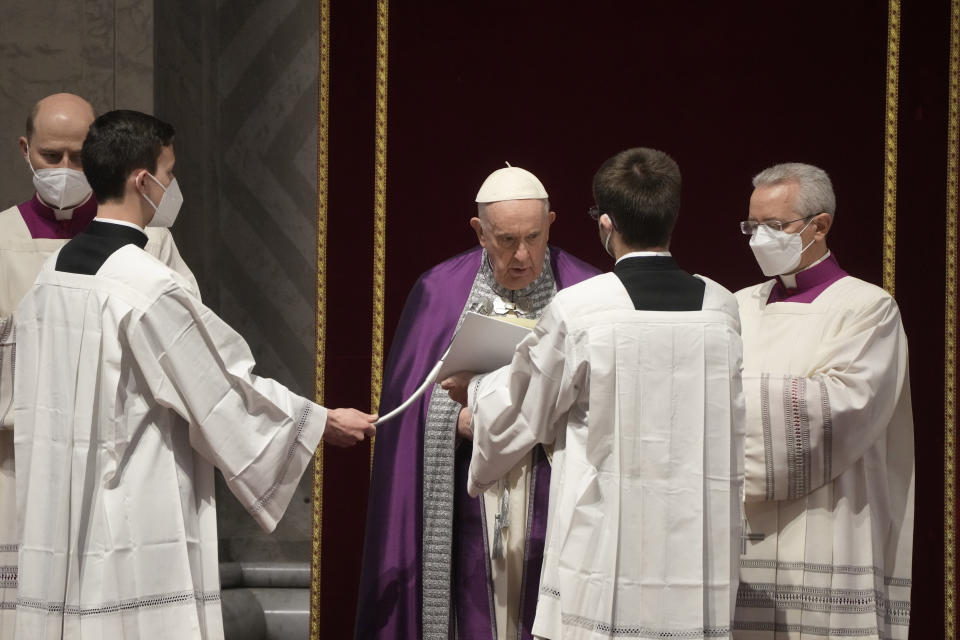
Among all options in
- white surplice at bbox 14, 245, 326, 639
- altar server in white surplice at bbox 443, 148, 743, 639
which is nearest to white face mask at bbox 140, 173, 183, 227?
white surplice at bbox 14, 245, 326, 639

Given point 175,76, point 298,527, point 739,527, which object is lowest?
point 298,527

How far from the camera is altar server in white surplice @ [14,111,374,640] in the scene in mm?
3561

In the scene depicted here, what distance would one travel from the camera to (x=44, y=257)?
4.35 meters

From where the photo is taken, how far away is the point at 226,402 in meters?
3.69

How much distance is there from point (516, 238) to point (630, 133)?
130 cm

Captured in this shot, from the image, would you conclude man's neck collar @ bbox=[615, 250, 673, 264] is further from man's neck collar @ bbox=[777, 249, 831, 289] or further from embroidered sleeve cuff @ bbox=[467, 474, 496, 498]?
man's neck collar @ bbox=[777, 249, 831, 289]

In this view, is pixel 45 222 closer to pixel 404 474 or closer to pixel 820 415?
pixel 404 474

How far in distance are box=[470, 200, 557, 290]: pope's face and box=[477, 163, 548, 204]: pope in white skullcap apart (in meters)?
0.03

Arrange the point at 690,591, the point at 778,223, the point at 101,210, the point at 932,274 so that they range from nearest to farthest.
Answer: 1. the point at 690,591
2. the point at 101,210
3. the point at 778,223
4. the point at 932,274

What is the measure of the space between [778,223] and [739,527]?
1179mm

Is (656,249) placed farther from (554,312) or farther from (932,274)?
(932,274)

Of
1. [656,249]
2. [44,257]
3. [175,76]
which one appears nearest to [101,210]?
[44,257]

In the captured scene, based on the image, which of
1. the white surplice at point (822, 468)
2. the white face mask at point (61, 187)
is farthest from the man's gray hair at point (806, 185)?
the white face mask at point (61, 187)

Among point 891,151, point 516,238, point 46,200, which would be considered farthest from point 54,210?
point 891,151
